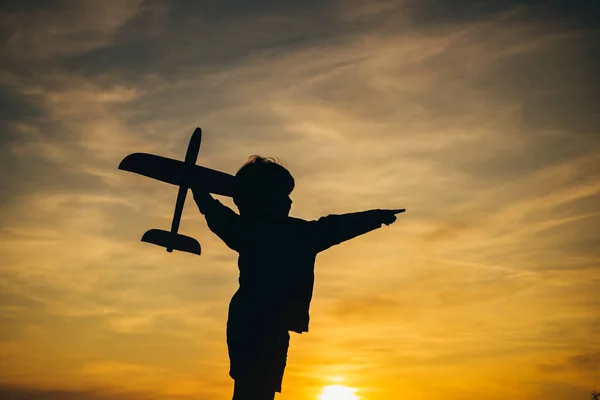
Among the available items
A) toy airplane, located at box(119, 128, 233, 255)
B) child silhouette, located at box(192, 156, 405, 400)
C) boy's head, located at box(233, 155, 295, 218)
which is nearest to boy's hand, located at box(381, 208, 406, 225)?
child silhouette, located at box(192, 156, 405, 400)

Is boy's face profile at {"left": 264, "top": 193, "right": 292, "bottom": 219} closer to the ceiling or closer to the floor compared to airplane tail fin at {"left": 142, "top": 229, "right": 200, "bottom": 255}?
closer to the floor

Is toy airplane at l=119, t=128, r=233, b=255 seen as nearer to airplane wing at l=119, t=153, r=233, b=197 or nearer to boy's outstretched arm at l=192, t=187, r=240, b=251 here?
airplane wing at l=119, t=153, r=233, b=197

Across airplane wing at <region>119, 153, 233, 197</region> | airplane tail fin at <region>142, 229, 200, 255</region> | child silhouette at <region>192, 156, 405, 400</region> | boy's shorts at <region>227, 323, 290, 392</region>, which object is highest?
airplane tail fin at <region>142, 229, 200, 255</region>

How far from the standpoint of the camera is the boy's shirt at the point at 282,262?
6109 mm

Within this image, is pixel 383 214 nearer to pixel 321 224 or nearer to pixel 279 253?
pixel 321 224

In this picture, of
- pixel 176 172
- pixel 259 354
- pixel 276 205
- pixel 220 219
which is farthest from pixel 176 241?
pixel 259 354

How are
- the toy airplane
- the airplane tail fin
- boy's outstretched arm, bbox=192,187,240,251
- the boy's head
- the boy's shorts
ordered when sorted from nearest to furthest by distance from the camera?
the boy's shorts < the boy's head < boy's outstretched arm, bbox=192,187,240,251 < the toy airplane < the airplane tail fin

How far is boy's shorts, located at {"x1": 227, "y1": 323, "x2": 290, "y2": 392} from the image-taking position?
6039 millimetres

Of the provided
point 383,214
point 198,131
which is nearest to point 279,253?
point 383,214

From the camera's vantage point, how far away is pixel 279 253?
6.21 metres

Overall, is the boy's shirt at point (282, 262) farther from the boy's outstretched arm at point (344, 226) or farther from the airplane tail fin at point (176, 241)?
the airplane tail fin at point (176, 241)

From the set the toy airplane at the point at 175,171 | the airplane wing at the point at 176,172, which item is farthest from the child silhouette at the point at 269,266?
the airplane wing at the point at 176,172

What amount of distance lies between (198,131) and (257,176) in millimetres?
7773

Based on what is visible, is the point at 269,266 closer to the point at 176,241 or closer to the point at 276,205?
the point at 276,205
